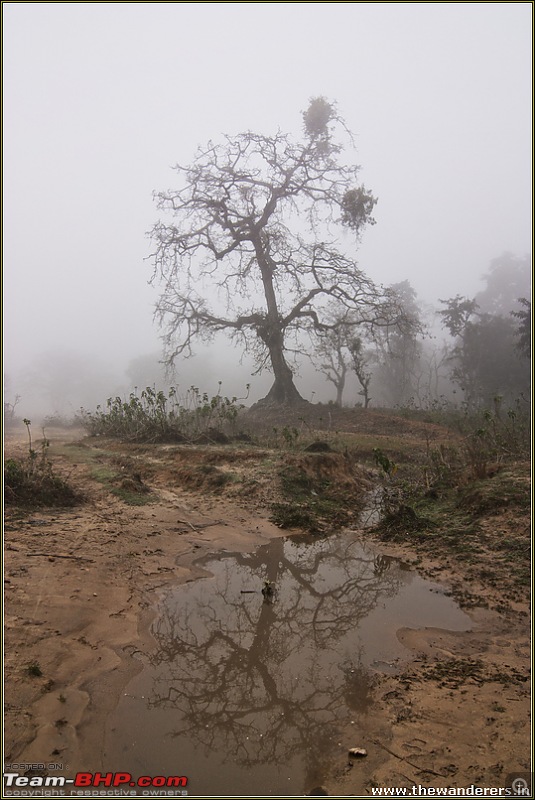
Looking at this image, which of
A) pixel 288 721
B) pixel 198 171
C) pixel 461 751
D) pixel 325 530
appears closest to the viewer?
pixel 461 751

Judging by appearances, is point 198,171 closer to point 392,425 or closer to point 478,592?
point 392,425

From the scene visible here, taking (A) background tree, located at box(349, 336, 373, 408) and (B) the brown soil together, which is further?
(A) background tree, located at box(349, 336, 373, 408)

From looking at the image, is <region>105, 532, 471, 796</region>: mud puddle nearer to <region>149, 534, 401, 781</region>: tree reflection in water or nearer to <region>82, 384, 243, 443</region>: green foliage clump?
<region>149, 534, 401, 781</region>: tree reflection in water

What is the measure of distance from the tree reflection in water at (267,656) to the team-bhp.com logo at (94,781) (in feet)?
0.86

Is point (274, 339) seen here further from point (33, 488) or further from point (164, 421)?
point (33, 488)

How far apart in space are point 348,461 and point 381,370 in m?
33.1

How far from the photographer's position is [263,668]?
3.05 metres

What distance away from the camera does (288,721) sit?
2541 mm

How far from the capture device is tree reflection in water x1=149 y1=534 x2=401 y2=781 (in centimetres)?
245

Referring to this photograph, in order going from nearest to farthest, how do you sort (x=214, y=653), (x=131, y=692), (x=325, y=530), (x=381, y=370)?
(x=131, y=692)
(x=214, y=653)
(x=325, y=530)
(x=381, y=370)

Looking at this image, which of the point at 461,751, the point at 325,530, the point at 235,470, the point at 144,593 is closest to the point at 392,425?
the point at 235,470

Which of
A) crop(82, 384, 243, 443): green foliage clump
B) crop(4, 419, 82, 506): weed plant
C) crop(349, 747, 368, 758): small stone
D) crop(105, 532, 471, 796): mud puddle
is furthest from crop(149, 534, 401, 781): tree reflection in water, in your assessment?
crop(82, 384, 243, 443): green foliage clump

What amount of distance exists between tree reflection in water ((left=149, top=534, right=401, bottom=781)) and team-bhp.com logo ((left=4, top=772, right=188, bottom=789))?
0.26 meters

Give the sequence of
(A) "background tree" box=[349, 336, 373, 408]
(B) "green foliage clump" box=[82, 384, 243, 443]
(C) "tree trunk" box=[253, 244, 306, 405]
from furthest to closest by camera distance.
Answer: (C) "tree trunk" box=[253, 244, 306, 405]
(A) "background tree" box=[349, 336, 373, 408]
(B) "green foliage clump" box=[82, 384, 243, 443]
